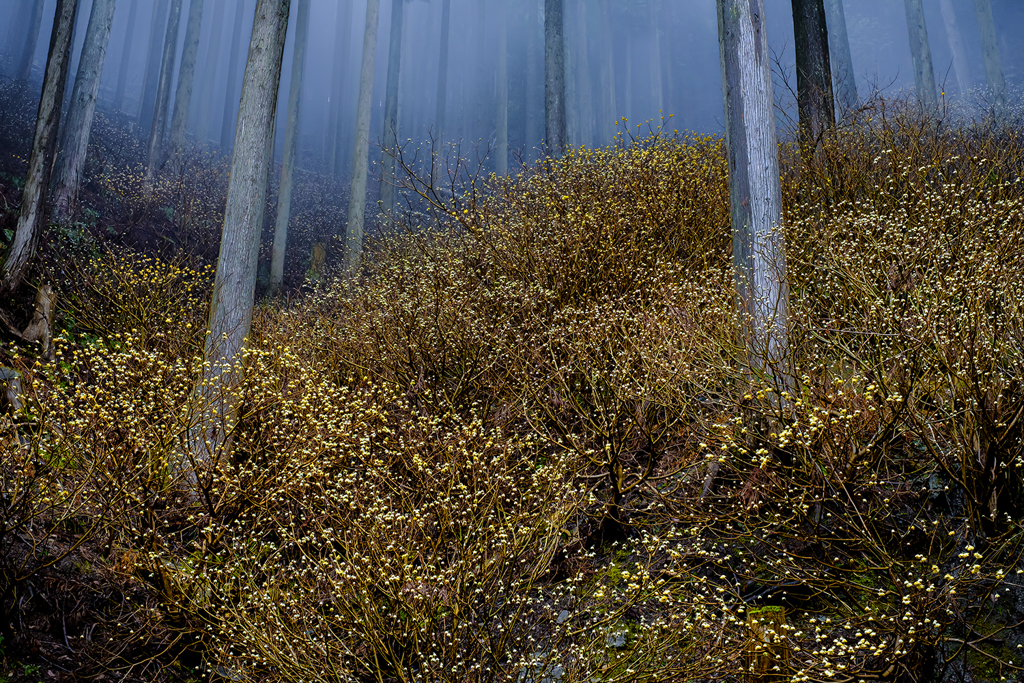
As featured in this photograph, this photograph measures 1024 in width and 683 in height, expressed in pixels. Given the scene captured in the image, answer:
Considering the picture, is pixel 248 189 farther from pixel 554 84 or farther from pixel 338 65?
pixel 338 65

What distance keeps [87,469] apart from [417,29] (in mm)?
43250

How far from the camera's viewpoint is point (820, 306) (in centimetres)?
470

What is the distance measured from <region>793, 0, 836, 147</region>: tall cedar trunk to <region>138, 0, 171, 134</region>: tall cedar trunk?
2026 cm

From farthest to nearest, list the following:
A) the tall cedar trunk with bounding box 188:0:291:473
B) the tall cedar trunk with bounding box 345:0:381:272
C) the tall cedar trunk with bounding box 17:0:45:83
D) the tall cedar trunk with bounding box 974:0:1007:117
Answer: the tall cedar trunk with bounding box 974:0:1007:117 < the tall cedar trunk with bounding box 17:0:45:83 < the tall cedar trunk with bounding box 345:0:381:272 < the tall cedar trunk with bounding box 188:0:291:473

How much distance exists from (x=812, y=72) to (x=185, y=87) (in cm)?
1610

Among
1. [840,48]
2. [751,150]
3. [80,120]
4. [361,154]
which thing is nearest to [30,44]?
[80,120]

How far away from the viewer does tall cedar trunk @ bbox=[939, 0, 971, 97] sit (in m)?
25.4

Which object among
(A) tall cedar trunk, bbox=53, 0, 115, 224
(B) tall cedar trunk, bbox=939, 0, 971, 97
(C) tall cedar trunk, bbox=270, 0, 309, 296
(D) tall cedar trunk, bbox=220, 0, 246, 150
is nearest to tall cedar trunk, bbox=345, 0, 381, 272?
(C) tall cedar trunk, bbox=270, 0, 309, 296

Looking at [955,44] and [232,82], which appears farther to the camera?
[232,82]

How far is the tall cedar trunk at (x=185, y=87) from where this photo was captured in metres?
15.7

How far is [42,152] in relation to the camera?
724cm

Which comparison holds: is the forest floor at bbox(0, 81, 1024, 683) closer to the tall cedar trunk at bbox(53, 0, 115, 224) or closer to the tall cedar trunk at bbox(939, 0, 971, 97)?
the tall cedar trunk at bbox(53, 0, 115, 224)

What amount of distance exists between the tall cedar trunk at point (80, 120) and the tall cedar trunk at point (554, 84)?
7.77 meters

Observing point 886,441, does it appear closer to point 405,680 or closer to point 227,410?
point 405,680
